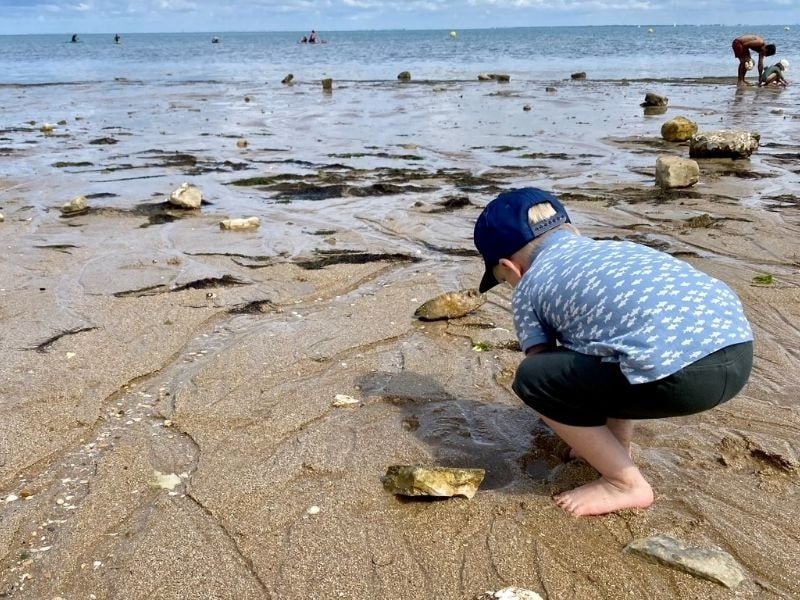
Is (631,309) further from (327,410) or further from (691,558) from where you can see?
(327,410)

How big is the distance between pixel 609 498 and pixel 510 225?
97 cm

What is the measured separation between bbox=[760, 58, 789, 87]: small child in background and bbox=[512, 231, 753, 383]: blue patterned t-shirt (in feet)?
74.2

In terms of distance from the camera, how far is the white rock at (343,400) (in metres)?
3.22

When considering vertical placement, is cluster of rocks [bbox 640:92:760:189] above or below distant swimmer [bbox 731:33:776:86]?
below

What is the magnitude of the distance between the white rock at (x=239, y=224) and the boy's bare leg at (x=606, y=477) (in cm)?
438

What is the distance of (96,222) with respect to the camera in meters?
6.64

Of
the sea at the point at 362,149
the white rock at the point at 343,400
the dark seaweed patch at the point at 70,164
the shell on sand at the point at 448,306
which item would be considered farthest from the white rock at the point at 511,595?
the dark seaweed patch at the point at 70,164

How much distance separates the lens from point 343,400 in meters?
3.24

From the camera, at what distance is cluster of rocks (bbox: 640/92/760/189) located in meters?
7.52

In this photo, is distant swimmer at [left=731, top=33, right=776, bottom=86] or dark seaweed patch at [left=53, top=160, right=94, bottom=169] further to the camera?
distant swimmer at [left=731, top=33, right=776, bottom=86]

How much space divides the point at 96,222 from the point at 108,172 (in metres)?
3.03

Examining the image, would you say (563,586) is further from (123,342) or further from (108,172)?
(108,172)

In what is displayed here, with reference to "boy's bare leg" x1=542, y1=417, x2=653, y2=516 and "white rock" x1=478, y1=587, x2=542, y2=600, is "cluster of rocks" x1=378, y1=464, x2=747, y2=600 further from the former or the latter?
"boy's bare leg" x1=542, y1=417, x2=653, y2=516

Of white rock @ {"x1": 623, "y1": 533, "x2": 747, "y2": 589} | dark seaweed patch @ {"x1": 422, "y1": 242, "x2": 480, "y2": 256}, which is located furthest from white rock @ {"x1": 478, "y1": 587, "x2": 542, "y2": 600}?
dark seaweed patch @ {"x1": 422, "y1": 242, "x2": 480, "y2": 256}
